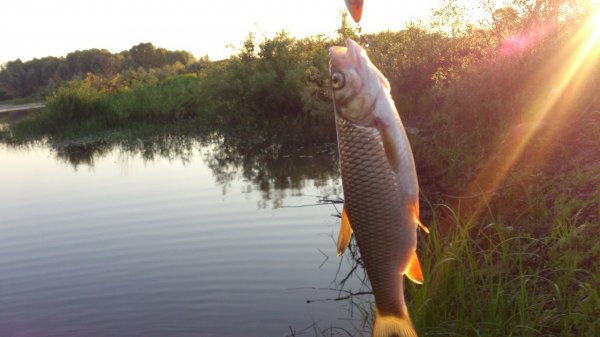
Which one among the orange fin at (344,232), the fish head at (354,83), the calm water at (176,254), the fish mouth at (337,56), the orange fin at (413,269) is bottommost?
the calm water at (176,254)

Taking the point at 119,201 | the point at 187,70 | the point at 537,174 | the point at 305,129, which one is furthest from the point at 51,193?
the point at 187,70

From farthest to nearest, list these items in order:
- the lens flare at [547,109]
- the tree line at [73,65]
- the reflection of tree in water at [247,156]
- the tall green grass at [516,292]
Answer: the tree line at [73,65]
the reflection of tree in water at [247,156]
the lens flare at [547,109]
the tall green grass at [516,292]

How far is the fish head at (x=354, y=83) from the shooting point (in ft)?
6.39

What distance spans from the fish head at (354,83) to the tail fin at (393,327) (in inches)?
33.8

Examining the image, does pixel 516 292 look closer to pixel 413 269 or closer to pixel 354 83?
pixel 413 269

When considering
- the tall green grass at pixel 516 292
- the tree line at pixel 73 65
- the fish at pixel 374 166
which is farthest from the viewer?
the tree line at pixel 73 65

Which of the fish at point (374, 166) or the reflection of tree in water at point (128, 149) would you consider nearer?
the fish at point (374, 166)

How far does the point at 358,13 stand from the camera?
5.62 ft

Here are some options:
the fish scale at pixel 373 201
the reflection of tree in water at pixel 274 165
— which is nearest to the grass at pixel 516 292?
the fish scale at pixel 373 201

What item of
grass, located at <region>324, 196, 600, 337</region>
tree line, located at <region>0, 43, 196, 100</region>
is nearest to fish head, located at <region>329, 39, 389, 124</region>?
grass, located at <region>324, 196, 600, 337</region>

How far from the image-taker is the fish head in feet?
6.39

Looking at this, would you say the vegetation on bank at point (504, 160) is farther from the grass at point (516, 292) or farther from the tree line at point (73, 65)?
the tree line at point (73, 65)

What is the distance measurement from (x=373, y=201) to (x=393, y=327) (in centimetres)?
58

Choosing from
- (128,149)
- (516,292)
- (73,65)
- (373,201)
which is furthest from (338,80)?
(73,65)
